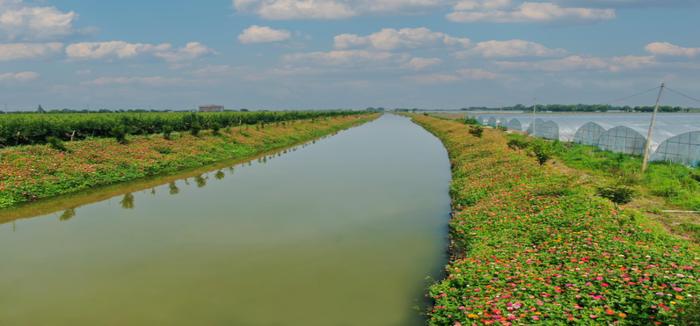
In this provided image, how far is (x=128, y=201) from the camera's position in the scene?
51.6 ft

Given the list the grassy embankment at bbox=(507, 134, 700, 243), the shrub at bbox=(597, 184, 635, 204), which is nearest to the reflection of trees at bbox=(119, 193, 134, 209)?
the shrub at bbox=(597, 184, 635, 204)

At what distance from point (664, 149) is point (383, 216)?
57.5 feet

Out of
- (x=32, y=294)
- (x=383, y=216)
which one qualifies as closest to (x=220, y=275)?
(x=32, y=294)

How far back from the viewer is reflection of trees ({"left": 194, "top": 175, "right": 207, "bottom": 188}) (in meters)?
19.2

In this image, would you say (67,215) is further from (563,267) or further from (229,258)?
(563,267)

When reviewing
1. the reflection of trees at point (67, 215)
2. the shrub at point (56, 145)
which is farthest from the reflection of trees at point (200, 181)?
the shrub at point (56, 145)

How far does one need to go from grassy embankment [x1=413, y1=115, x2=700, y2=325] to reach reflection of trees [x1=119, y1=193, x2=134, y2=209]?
12074 millimetres

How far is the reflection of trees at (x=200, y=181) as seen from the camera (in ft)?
62.9

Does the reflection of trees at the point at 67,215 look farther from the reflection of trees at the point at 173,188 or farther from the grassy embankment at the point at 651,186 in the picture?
the grassy embankment at the point at 651,186

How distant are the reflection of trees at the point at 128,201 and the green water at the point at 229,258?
0.42ft

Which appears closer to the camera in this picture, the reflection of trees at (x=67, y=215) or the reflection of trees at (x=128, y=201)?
the reflection of trees at (x=67, y=215)

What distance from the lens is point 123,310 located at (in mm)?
6906

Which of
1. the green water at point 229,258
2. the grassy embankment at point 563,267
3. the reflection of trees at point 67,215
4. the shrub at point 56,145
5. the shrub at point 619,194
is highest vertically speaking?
the shrub at point 56,145

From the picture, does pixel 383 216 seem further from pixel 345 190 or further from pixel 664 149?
pixel 664 149
